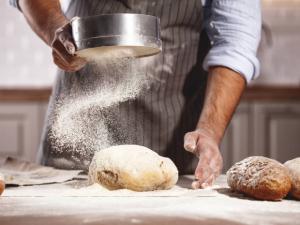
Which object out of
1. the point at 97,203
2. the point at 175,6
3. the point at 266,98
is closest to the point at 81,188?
the point at 97,203

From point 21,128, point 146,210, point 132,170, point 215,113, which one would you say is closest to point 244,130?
point 21,128

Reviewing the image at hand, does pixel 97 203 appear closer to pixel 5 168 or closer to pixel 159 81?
pixel 5 168

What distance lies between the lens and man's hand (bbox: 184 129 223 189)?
1.08 m

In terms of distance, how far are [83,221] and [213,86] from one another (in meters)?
0.78

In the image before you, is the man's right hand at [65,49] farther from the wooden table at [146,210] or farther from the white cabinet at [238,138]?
the white cabinet at [238,138]

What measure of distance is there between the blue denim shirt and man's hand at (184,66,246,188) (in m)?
0.03

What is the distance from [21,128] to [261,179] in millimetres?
1954

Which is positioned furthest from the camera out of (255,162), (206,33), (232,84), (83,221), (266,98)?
(266,98)

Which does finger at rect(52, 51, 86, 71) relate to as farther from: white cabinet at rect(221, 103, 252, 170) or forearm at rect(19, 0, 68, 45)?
white cabinet at rect(221, 103, 252, 170)

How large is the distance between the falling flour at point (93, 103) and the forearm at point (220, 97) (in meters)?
0.18

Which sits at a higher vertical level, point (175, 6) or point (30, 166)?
point (175, 6)

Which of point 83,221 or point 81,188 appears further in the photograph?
point 81,188

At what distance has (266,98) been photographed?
2.67 m

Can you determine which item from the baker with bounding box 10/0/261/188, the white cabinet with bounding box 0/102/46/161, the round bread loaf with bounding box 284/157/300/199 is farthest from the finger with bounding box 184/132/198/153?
the white cabinet with bounding box 0/102/46/161
